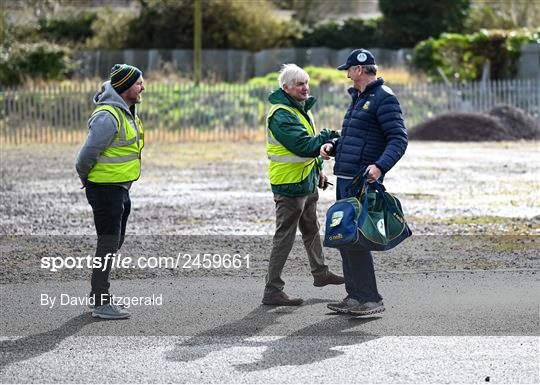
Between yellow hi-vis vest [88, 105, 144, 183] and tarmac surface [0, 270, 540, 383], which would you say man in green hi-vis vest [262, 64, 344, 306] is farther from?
yellow hi-vis vest [88, 105, 144, 183]

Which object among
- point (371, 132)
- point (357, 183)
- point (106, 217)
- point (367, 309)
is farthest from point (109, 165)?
point (367, 309)

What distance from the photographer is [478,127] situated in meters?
31.0

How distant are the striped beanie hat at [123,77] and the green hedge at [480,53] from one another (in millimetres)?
32511

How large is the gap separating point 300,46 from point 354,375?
4921 cm

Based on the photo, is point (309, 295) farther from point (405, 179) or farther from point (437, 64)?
point (437, 64)

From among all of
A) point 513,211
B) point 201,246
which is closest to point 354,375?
point 201,246

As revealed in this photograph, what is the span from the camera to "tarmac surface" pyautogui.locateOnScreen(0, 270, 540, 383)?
667 centimetres

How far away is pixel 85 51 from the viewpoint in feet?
173

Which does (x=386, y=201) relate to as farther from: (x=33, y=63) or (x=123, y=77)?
(x=33, y=63)

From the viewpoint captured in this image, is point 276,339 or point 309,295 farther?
point 309,295

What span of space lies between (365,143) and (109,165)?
177 centimetres

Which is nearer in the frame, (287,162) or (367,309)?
(367,309)

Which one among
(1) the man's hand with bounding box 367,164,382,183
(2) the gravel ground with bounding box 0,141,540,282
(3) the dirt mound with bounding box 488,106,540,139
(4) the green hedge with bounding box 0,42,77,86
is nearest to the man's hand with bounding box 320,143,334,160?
(1) the man's hand with bounding box 367,164,382,183

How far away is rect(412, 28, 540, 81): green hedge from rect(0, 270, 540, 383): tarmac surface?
31717mm
